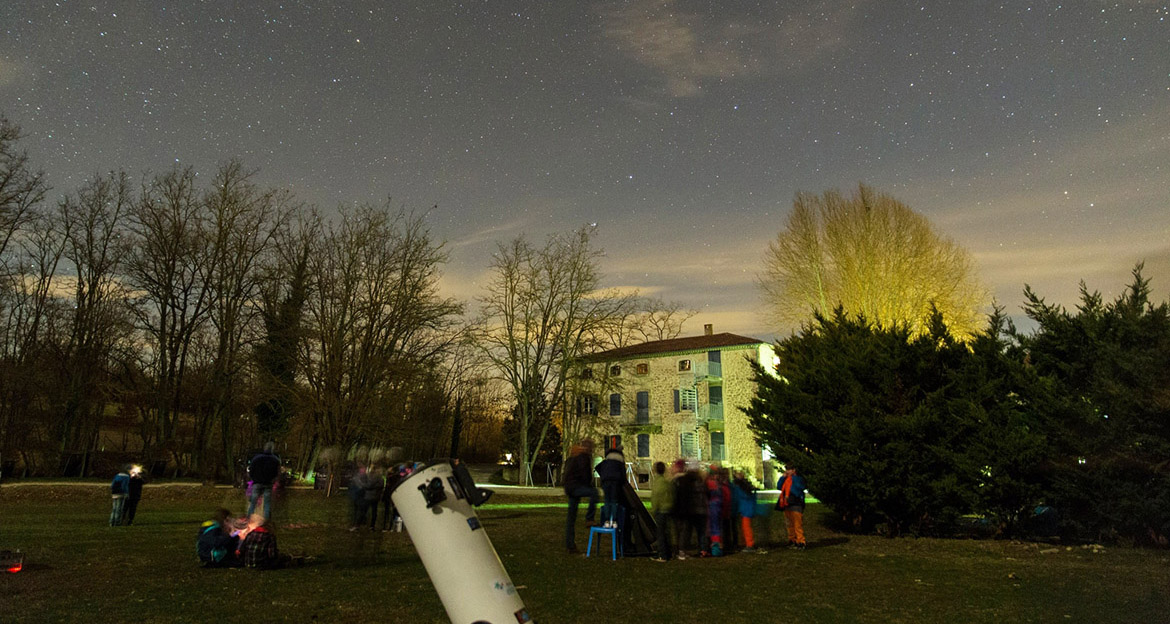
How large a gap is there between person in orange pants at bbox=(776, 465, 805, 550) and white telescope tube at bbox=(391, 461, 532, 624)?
1144 centimetres

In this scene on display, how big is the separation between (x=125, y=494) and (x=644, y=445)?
43489 mm

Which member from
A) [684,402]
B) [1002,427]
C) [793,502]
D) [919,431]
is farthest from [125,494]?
[684,402]

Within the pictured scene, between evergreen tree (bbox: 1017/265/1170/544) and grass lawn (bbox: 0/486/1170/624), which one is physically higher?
evergreen tree (bbox: 1017/265/1170/544)

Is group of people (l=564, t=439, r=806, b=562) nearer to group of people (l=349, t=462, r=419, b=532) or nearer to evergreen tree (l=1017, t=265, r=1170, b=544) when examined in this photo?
group of people (l=349, t=462, r=419, b=532)

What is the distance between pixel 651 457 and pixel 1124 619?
49.4m

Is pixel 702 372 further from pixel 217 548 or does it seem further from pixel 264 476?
pixel 217 548

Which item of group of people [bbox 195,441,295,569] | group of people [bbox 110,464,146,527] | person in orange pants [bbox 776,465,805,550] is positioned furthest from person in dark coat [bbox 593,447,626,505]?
group of people [bbox 110,464,146,527]

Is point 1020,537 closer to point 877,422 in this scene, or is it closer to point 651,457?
point 877,422

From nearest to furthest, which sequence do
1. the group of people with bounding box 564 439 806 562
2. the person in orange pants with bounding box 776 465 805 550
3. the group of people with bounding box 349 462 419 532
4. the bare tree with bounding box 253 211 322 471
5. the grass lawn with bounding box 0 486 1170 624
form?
the grass lawn with bounding box 0 486 1170 624, the group of people with bounding box 564 439 806 562, the group of people with bounding box 349 462 419 532, the person in orange pants with bounding box 776 465 805 550, the bare tree with bounding box 253 211 322 471

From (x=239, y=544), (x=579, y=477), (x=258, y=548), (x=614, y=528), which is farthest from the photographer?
(x=579, y=477)

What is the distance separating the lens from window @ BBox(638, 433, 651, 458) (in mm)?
56781

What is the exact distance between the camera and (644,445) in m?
57.1

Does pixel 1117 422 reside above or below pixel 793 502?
above

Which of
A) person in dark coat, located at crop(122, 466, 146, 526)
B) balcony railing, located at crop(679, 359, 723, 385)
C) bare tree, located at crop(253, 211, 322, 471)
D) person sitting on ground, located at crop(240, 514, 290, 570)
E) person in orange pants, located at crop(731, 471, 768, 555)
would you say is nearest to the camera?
person sitting on ground, located at crop(240, 514, 290, 570)
